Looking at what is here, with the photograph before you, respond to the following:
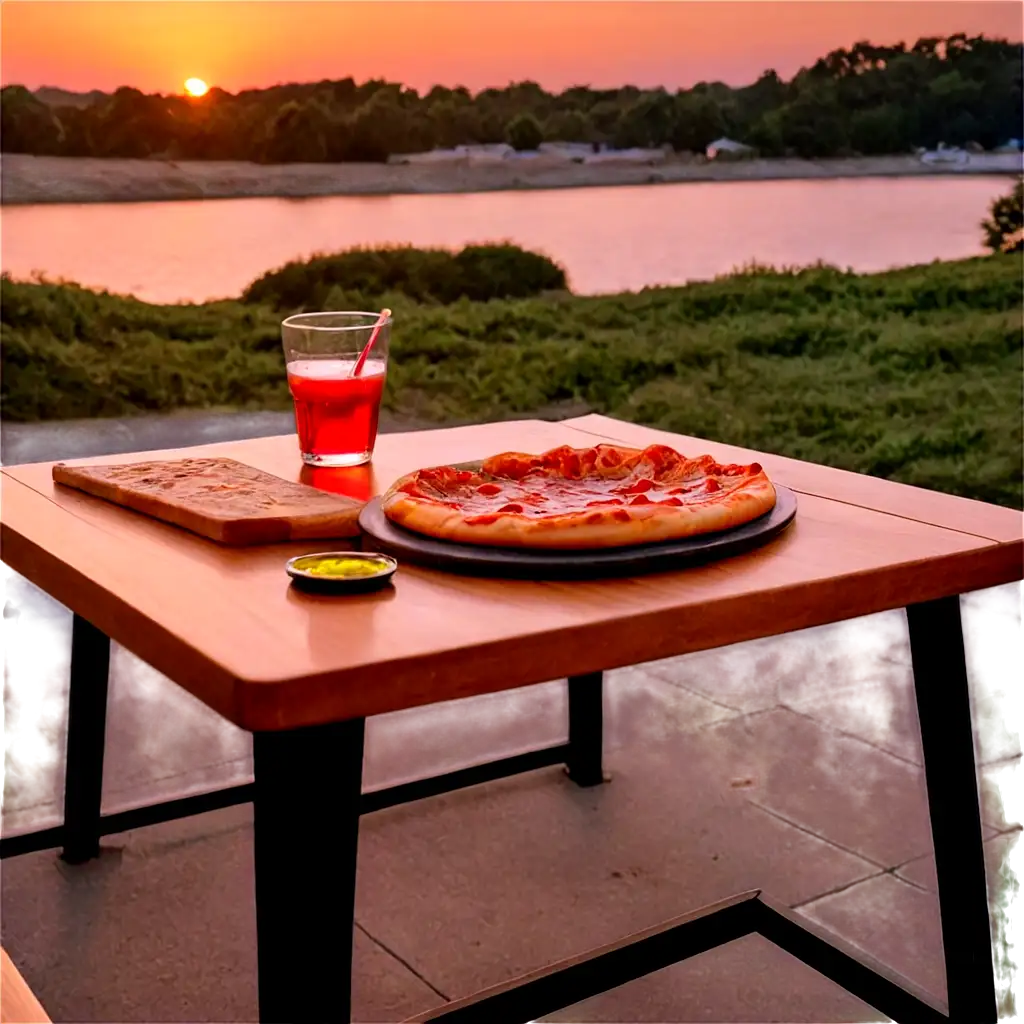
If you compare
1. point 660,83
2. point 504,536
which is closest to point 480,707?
point 504,536

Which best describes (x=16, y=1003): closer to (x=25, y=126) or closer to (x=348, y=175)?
(x=25, y=126)

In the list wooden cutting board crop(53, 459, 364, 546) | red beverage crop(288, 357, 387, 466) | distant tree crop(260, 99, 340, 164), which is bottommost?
wooden cutting board crop(53, 459, 364, 546)

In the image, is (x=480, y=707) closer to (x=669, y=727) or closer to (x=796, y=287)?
(x=669, y=727)

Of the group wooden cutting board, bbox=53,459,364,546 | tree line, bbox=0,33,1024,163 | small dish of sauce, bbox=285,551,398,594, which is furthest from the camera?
tree line, bbox=0,33,1024,163

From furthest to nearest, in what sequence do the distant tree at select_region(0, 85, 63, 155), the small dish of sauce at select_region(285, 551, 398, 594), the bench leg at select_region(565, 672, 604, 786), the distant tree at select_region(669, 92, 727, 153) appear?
1. the distant tree at select_region(669, 92, 727, 153)
2. the distant tree at select_region(0, 85, 63, 155)
3. the bench leg at select_region(565, 672, 604, 786)
4. the small dish of sauce at select_region(285, 551, 398, 594)

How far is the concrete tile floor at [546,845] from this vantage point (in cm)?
165

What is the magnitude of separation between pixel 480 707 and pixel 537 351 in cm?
491

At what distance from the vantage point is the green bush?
23.5 ft

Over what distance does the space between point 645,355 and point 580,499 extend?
5947mm

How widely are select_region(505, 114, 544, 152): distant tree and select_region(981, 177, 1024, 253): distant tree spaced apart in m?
2.62

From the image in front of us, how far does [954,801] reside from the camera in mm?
1440

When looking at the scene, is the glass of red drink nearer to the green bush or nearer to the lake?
the lake

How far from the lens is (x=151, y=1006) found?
159 cm

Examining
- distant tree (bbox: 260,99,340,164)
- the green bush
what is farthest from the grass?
distant tree (bbox: 260,99,340,164)
